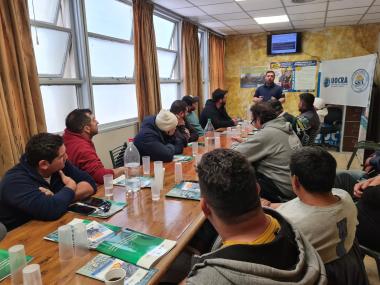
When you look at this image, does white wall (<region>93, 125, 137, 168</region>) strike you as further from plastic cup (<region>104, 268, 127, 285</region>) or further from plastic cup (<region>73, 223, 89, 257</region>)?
plastic cup (<region>104, 268, 127, 285</region>)

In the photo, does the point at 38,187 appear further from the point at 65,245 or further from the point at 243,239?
the point at 243,239

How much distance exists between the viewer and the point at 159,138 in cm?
272

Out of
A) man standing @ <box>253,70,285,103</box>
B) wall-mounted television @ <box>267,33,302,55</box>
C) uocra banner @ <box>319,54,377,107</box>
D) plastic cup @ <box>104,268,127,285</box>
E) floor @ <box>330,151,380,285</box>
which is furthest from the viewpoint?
wall-mounted television @ <box>267,33,302,55</box>

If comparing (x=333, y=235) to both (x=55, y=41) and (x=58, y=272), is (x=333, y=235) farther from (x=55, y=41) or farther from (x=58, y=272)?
(x=55, y=41)

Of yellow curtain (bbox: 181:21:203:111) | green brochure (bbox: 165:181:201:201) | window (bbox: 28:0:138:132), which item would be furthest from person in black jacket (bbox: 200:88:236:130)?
green brochure (bbox: 165:181:201:201)

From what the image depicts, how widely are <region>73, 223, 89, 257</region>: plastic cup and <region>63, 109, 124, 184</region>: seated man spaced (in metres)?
0.91

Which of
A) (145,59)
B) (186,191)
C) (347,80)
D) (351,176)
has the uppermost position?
(145,59)

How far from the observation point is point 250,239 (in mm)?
798

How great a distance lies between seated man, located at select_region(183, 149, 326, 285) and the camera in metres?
0.70

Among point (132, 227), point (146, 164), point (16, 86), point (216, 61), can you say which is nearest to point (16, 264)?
point (132, 227)

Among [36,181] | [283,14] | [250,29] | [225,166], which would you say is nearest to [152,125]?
[36,181]

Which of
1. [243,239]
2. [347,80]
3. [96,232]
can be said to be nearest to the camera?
[243,239]

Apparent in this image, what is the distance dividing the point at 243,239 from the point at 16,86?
2.38m

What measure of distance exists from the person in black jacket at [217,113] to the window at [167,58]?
83 cm
